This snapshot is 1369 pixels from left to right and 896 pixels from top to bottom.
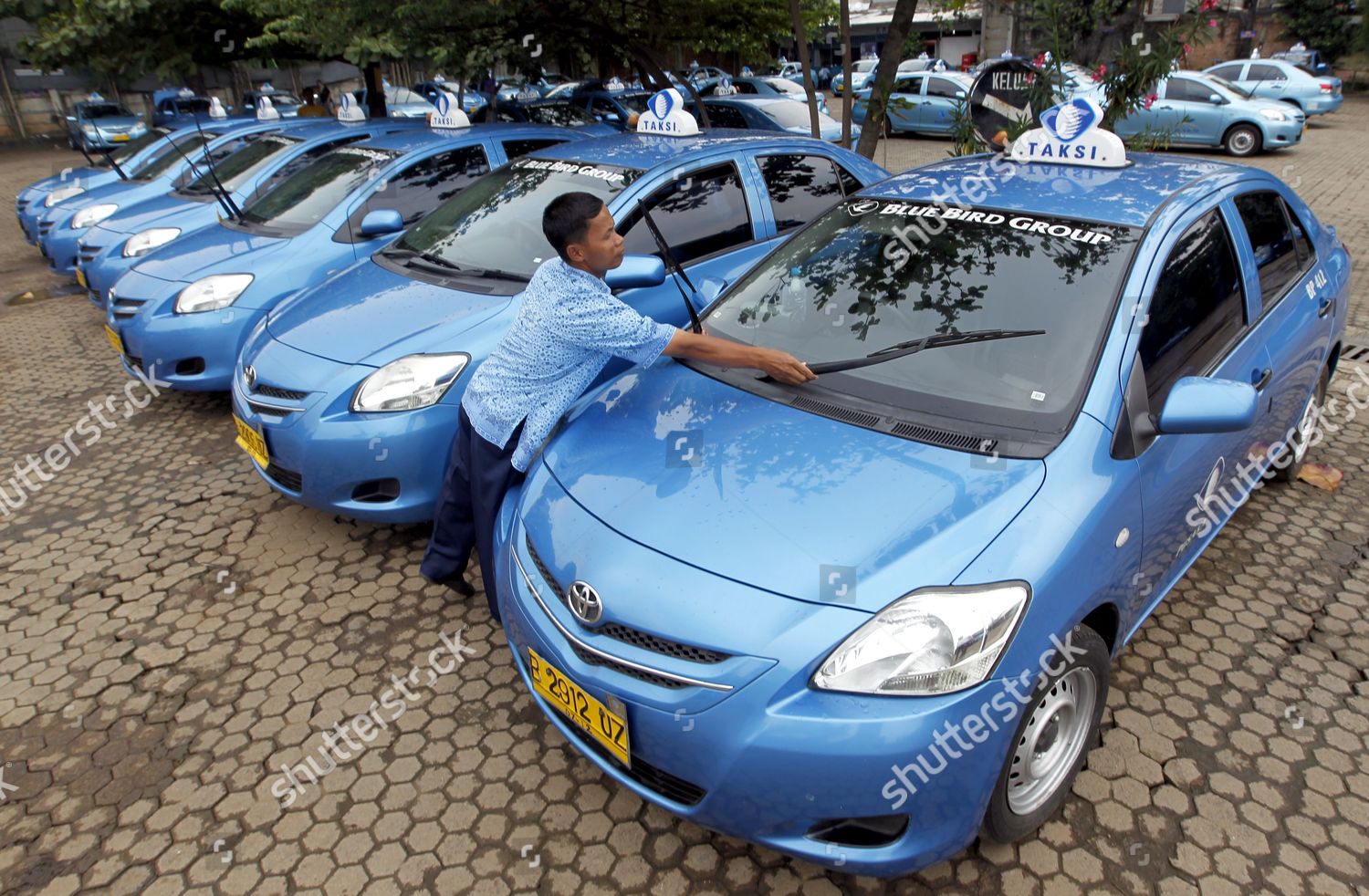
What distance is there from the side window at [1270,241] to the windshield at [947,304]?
3.01 feet

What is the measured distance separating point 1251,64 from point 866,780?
917 inches

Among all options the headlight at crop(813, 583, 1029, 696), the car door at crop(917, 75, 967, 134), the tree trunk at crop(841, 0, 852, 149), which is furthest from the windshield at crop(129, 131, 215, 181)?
the car door at crop(917, 75, 967, 134)

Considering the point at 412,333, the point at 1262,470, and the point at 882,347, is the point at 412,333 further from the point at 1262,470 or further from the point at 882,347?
the point at 1262,470

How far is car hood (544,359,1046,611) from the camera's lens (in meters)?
2.07

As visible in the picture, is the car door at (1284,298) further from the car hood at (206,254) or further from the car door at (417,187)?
the car hood at (206,254)

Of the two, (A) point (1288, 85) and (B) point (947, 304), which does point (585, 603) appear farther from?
(A) point (1288, 85)

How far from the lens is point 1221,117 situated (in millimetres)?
15320

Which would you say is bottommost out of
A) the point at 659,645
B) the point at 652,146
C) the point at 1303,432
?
the point at 1303,432

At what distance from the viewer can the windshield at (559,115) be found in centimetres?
1084

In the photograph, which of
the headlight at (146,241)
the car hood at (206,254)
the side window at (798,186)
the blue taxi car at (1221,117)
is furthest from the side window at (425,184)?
the blue taxi car at (1221,117)

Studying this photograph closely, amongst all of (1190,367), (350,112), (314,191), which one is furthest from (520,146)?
(1190,367)

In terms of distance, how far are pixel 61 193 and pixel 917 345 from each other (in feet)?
38.2

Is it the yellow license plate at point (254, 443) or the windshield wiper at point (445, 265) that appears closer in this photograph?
the yellow license plate at point (254, 443)

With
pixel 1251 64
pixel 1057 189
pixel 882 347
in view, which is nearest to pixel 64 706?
pixel 882 347
